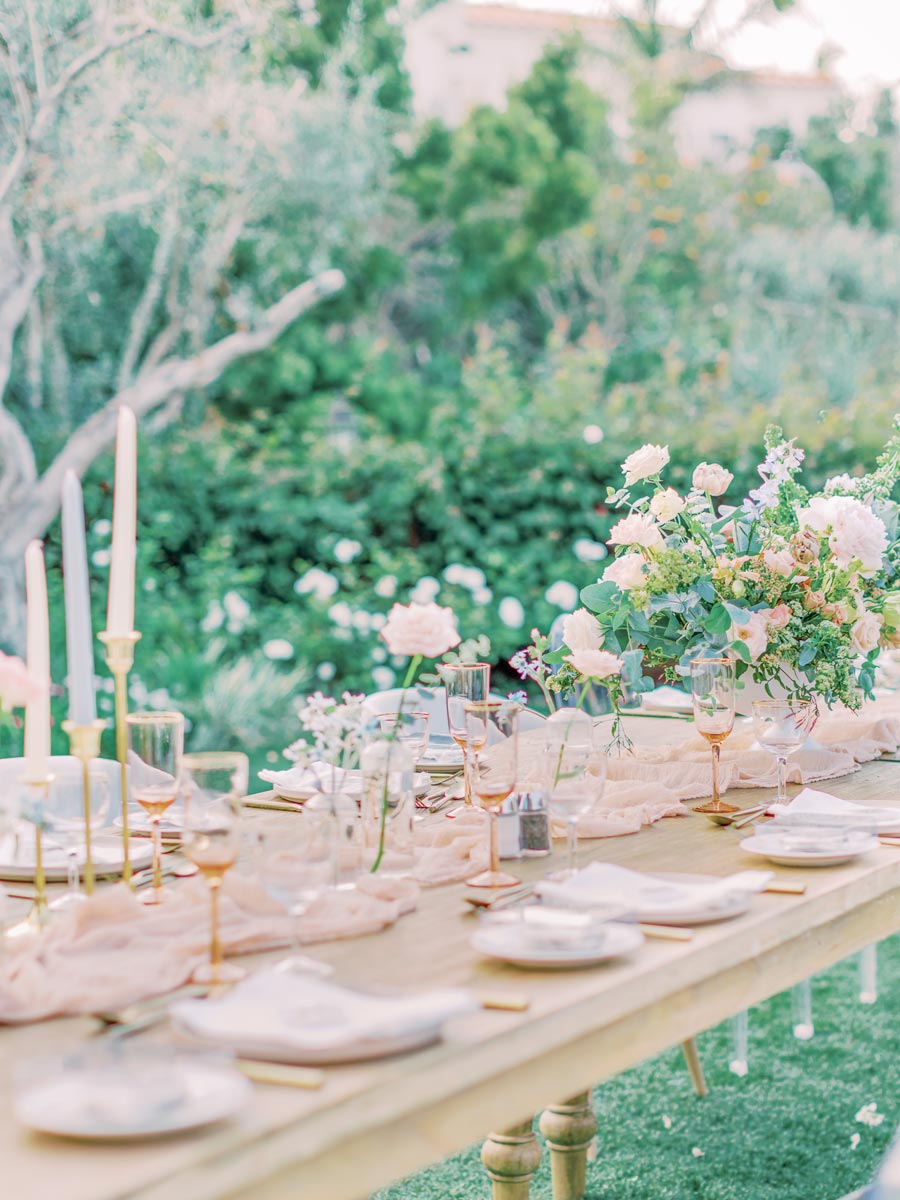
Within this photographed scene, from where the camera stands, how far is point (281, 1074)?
1315mm

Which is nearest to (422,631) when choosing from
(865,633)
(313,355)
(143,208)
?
(865,633)

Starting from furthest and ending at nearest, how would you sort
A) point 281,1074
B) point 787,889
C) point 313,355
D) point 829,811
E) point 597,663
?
point 313,355, point 829,811, point 597,663, point 787,889, point 281,1074

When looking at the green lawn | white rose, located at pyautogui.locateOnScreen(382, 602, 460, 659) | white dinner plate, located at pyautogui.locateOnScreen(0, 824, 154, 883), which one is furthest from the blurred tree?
white rose, located at pyautogui.locateOnScreen(382, 602, 460, 659)

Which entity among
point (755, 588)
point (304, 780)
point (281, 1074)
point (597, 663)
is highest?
point (755, 588)

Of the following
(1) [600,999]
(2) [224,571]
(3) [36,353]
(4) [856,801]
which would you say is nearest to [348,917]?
(1) [600,999]

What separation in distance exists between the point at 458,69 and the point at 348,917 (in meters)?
9.66

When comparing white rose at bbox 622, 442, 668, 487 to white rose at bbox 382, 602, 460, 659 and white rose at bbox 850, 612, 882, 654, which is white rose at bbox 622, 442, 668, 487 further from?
white rose at bbox 382, 602, 460, 659

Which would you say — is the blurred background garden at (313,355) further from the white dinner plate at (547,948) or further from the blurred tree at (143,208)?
the white dinner plate at (547,948)

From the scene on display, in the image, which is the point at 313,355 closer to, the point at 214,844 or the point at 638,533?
the point at 638,533

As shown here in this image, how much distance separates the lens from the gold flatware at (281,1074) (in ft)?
4.26

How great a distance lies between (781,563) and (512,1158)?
116cm

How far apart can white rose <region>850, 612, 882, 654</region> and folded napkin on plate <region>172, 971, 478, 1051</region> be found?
1324 millimetres

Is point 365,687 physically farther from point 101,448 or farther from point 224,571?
point 101,448

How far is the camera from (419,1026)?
137cm
